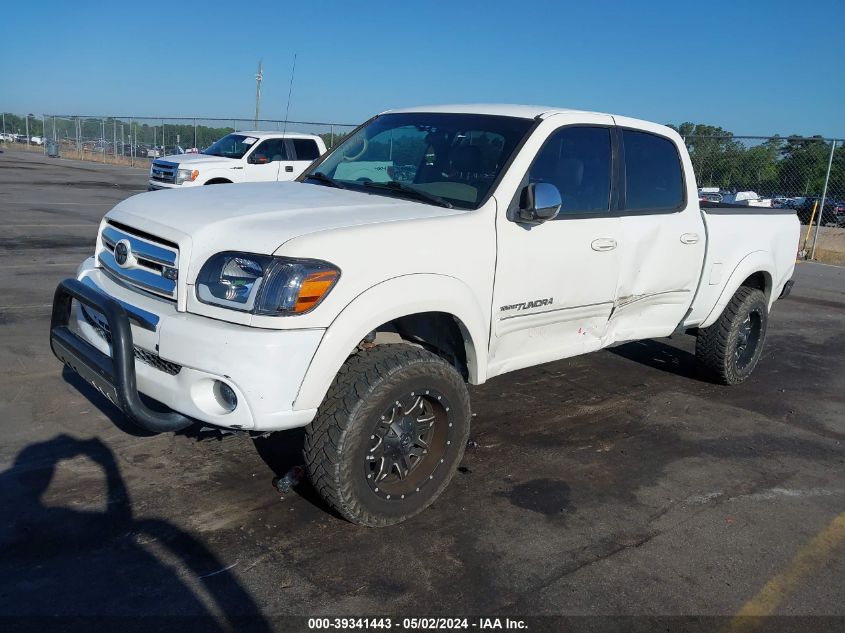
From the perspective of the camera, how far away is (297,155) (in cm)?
1738

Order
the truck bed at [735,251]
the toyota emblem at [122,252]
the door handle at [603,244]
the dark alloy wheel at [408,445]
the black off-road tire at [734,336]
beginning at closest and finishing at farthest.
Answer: the dark alloy wheel at [408,445] → the toyota emblem at [122,252] → the door handle at [603,244] → the truck bed at [735,251] → the black off-road tire at [734,336]

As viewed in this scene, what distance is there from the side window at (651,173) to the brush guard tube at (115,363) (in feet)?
10.2

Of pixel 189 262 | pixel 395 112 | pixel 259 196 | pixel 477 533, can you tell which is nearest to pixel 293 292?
pixel 189 262

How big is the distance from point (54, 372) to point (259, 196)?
2.47 metres

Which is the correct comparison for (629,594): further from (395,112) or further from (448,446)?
(395,112)

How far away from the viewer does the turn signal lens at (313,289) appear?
3102 mm

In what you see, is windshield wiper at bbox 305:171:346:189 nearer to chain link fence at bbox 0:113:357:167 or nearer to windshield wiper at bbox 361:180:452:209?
windshield wiper at bbox 361:180:452:209

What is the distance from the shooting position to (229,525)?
3.51 metres

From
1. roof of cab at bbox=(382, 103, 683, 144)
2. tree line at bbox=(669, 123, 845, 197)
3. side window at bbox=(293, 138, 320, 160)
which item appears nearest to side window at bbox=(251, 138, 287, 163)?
side window at bbox=(293, 138, 320, 160)

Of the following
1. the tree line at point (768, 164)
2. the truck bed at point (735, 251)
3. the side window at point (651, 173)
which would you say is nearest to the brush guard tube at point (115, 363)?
the side window at point (651, 173)

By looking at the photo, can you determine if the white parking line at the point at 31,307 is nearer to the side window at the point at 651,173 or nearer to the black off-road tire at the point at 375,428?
the black off-road tire at the point at 375,428

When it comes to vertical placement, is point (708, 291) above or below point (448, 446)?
above

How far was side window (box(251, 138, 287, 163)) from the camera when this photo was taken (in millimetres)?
16867

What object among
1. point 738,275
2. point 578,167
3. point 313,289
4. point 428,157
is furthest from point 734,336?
point 313,289
